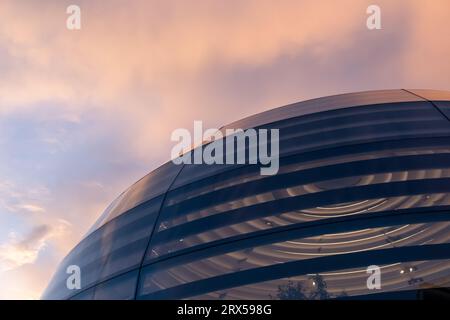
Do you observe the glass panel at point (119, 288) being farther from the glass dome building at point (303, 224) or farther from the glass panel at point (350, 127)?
the glass panel at point (350, 127)

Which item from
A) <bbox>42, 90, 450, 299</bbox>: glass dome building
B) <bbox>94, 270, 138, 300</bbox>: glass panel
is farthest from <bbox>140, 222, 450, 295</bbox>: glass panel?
<bbox>94, 270, 138, 300</bbox>: glass panel

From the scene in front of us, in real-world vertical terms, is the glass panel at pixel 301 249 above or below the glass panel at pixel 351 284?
above

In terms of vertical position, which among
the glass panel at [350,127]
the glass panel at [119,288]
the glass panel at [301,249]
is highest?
the glass panel at [350,127]

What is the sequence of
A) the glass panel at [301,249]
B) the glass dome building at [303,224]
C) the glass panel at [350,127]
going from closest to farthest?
the glass dome building at [303,224] → the glass panel at [301,249] → the glass panel at [350,127]

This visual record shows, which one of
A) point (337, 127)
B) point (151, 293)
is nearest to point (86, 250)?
point (151, 293)

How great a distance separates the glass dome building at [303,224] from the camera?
29.1ft

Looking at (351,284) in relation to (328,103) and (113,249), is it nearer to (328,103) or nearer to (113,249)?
(113,249)

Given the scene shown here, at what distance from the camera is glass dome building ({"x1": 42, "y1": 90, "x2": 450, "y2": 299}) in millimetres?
8883

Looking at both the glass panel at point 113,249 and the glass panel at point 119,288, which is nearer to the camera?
the glass panel at point 119,288

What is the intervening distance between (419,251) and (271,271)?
8.74 feet

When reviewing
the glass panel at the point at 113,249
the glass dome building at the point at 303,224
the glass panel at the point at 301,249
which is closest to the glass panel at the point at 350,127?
the glass dome building at the point at 303,224

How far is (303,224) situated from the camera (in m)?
10.1

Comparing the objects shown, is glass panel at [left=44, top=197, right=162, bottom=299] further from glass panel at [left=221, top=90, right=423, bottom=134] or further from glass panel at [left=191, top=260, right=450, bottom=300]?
glass panel at [left=221, top=90, right=423, bottom=134]

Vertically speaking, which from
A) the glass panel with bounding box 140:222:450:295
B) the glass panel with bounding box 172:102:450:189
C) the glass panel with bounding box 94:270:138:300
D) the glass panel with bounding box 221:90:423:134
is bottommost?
the glass panel with bounding box 94:270:138:300
